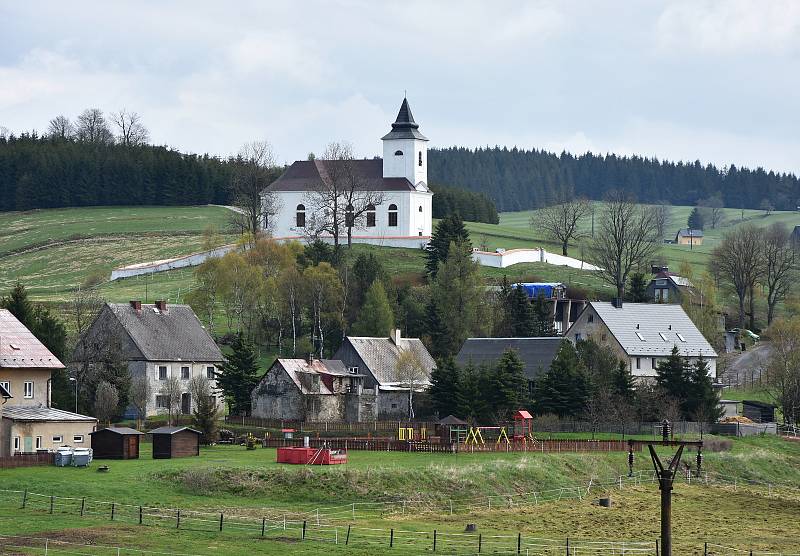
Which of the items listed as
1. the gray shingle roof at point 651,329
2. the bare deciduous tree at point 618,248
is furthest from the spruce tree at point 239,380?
the bare deciduous tree at point 618,248

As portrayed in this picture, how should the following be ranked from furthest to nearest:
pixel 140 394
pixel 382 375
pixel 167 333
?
1. pixel 167 333
2. pixel 382 375
3. pixel 140 394

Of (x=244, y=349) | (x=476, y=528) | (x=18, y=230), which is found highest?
(x=18, y=230)

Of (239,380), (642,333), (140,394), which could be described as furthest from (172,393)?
(642,333)

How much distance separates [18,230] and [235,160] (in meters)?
35.6

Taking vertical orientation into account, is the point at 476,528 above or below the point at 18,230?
below

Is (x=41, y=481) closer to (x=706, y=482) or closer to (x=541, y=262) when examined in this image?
(x=706, y=482)

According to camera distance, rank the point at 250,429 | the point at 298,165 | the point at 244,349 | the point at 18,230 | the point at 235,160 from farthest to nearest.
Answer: the point at 235,160 → the point at 18,230 → the point at 298,165 → the point at 244,349 → the point at 250,429

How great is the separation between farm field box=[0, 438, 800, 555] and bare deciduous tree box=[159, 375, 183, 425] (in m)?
18.2

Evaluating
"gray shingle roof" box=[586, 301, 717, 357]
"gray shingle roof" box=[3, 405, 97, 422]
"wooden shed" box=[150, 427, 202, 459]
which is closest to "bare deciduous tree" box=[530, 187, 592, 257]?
"gray shingle roof" box=[586, 301, 717, 357]

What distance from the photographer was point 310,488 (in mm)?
56062

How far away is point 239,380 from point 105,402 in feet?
29.1

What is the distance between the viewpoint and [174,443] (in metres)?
63.2

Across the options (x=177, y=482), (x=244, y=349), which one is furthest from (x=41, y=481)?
(x=244, y=349)

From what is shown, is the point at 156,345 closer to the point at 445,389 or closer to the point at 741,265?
the point at 445,389
